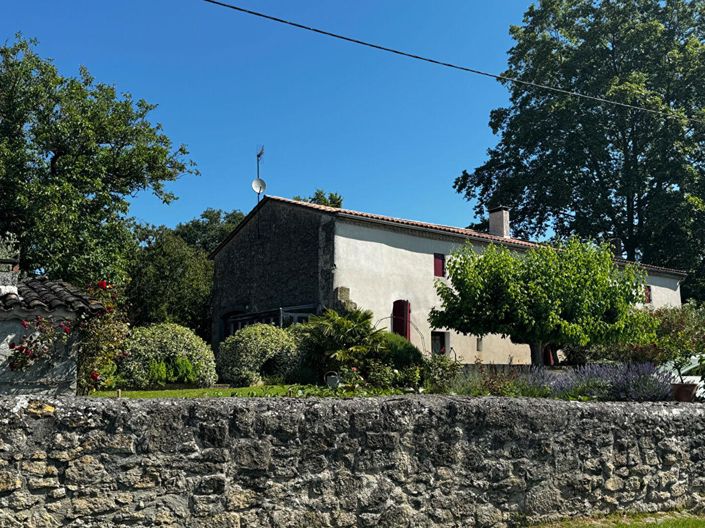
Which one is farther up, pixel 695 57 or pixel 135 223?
pixel 695 57

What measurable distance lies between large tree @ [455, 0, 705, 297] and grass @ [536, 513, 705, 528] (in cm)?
2823

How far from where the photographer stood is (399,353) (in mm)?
16516

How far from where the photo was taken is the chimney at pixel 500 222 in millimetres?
27438

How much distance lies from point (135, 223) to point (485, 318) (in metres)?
13.3

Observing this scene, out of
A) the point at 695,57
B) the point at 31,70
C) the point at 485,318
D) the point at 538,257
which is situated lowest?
the point at 485,318

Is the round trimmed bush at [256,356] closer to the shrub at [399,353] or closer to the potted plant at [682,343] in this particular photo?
the shrub at [399,353]

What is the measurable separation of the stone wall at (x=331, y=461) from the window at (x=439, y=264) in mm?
14900

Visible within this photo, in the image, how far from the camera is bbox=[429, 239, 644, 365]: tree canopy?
16109 mm

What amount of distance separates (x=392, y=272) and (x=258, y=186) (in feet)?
22.9

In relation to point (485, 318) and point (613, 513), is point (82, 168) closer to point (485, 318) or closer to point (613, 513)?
point (485, 318)

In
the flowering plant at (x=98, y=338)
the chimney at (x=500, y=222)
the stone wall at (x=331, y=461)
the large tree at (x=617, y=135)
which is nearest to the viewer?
the stone wall at (x=331, y=461)

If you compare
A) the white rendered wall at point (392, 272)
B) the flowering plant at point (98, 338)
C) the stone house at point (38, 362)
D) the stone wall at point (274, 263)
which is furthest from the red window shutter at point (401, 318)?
the stone house at point (38, 362)

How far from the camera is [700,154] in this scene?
33.3 meters

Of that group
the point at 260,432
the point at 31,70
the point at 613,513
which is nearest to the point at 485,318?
the point at 613,513
